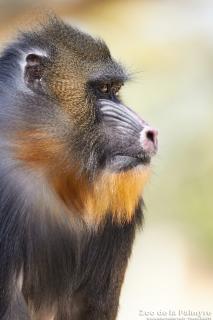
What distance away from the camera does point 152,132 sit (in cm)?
342

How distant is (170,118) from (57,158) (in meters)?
2.49

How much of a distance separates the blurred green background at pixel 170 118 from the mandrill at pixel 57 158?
1577mm

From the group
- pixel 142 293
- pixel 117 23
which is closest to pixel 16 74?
pixel 142 293

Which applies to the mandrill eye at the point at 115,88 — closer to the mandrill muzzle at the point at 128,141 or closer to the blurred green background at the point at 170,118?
the mandrill muzzle at the point at 128,141

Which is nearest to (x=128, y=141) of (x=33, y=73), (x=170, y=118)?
(x=33, y=73)

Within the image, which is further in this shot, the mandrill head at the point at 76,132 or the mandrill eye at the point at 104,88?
the mandrill eye at the point at 104,88

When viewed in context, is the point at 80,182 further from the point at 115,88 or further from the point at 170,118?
the point at 170,118

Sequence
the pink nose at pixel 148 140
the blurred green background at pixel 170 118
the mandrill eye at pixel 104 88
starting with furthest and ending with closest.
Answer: the blurred green background at pixel 170 118 < the mandrill eye at pixel 104 88 < the pink nose at pixel 148 140

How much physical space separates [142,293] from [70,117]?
6.64 feet

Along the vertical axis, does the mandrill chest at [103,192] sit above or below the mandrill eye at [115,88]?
below

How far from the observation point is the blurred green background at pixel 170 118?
17.6 ft

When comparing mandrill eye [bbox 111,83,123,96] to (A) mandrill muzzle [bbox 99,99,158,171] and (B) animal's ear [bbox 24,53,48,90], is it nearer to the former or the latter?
(A) mandrill muzzle [bbox 99,99,158,171]

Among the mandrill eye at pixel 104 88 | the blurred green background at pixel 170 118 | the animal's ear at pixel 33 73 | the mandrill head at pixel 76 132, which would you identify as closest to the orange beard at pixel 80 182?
the mandrill head at pixel 76 132

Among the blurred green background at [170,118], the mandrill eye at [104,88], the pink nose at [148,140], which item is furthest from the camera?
the blurred green background at [170,118]
